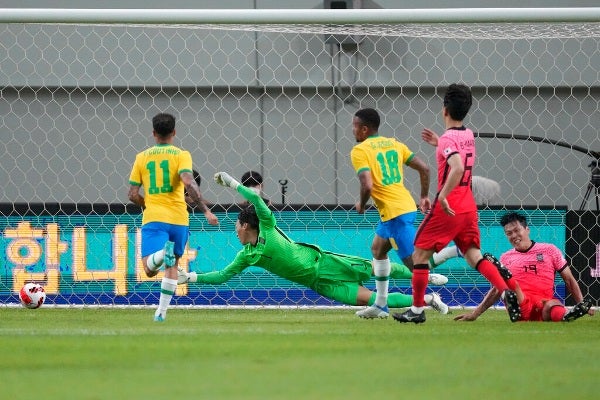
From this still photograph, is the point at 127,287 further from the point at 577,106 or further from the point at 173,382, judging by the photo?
the point at 577,106

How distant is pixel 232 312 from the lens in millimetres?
9594

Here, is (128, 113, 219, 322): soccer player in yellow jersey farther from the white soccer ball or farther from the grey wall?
the grey wall

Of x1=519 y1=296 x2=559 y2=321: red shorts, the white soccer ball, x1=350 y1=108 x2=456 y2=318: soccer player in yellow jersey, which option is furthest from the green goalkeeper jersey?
x1=519 y1=296 x2=559 y2=321: red shorts

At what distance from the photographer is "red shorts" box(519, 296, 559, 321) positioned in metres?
8.23

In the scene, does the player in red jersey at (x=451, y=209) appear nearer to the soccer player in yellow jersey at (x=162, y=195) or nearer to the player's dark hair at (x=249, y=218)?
the soccer player in yellow jersey at (x=162, y=195)

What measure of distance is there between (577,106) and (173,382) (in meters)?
11.4

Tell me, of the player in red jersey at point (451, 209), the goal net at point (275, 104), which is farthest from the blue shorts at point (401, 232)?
the goal net at point (275, 104)

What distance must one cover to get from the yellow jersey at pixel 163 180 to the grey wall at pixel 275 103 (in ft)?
20.7

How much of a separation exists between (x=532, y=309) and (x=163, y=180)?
2523 mm

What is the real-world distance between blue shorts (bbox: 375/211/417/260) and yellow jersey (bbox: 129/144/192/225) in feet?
4.37

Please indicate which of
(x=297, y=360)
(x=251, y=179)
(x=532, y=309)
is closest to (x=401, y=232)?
(x=532, y=309)

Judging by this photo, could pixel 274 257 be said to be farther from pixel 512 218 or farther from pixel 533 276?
pixel 533 276

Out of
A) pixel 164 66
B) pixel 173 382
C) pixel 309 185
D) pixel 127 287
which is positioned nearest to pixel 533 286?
pixel 127 287

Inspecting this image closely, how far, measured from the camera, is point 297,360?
16.8 ft
